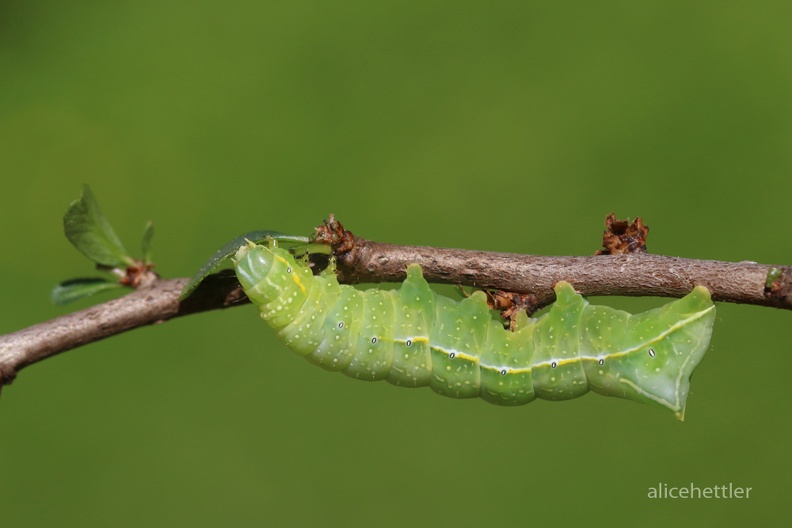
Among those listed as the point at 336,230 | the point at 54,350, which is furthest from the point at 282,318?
the point at 54,350

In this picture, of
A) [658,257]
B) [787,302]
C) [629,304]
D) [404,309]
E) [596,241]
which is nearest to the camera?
[787,302]

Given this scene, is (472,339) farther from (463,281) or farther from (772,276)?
(772,276)

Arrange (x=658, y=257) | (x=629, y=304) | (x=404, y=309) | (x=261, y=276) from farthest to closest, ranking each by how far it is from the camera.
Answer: (x=629, y=304) < (x=404, y=309) < (x=261, y=276) < (x=658, y=257)

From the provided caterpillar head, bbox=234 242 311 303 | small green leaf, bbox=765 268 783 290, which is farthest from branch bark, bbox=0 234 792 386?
caterpillar head, bbox=234 242 311 303

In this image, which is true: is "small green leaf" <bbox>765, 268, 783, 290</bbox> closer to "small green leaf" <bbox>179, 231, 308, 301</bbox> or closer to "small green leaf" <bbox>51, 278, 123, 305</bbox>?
"small green leaf" <bbox>179, 231, 308, 301</bbox>

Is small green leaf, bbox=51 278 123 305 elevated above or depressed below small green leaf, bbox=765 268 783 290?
above

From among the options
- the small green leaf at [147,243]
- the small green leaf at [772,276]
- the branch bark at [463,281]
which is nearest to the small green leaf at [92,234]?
the small green leaf at [147,243]

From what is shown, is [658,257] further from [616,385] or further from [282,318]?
[282,318]
